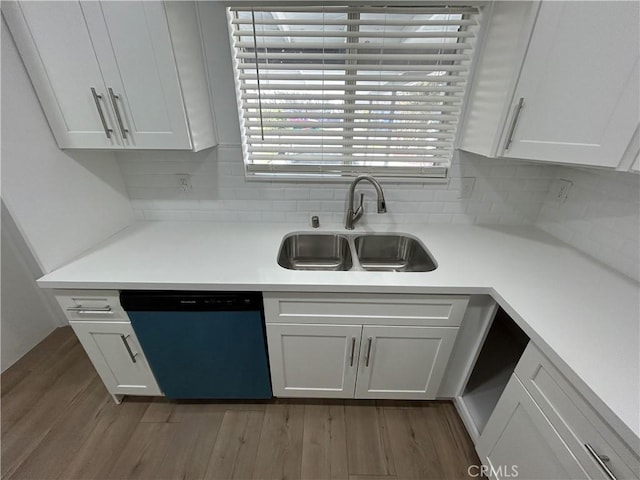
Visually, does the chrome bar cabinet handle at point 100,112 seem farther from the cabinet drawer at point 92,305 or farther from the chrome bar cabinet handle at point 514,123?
the chrome bar cabinet handle at point 514,123

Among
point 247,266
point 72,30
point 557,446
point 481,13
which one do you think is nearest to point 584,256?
point 557,446

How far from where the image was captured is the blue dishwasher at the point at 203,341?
1.13 metres

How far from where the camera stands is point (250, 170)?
1572mm

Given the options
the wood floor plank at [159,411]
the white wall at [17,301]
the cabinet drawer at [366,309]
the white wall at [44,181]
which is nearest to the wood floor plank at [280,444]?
the wood floor plank at [159,411]

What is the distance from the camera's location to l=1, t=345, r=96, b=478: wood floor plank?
1.32 metres

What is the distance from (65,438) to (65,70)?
5.99 ft

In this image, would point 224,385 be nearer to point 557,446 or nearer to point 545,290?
point 557,446

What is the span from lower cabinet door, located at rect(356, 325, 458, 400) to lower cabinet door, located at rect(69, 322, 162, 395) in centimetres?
113

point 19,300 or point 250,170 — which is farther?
point 19,300

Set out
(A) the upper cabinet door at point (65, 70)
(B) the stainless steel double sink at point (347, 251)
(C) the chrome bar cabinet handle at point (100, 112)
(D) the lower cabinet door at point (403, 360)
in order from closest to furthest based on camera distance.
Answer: (A) the upper cabinet door at point (65, 70)
(C) the chrome bar cabinet handle at point (100, 112)
(D) the lower cabinet door at point (403, 360)
(B) the stainless steel double sink at point (347, 251)

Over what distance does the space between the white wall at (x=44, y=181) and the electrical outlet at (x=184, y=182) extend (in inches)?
14.2

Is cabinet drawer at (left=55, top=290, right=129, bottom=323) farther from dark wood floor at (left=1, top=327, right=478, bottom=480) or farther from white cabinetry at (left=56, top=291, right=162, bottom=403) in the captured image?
dark wood floor at (left=1, top=327, right=478, bottom=480)

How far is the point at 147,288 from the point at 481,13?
1951 mm

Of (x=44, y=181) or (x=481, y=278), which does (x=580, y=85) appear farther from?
(x=44, y=181)
